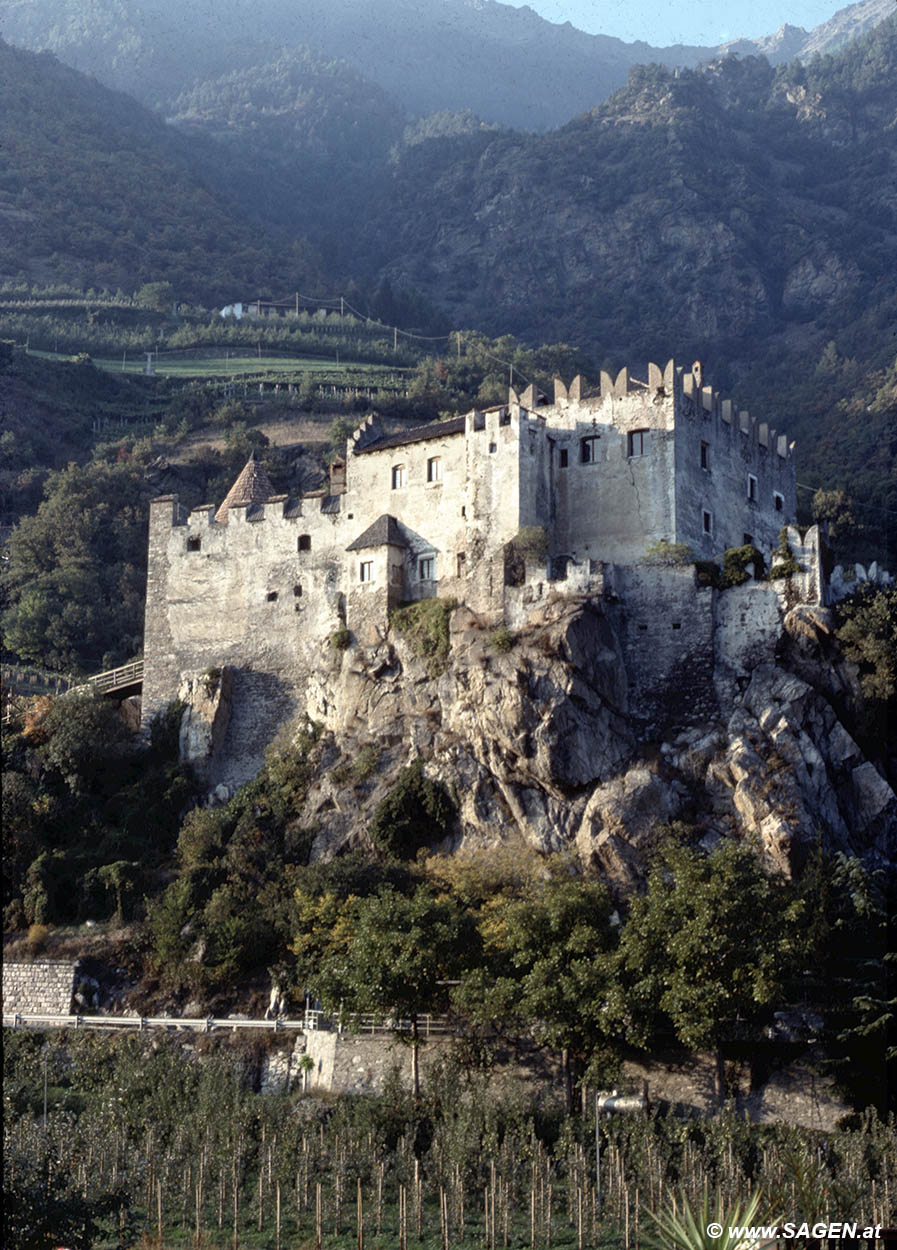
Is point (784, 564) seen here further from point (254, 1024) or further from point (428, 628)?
point (254, 1024)

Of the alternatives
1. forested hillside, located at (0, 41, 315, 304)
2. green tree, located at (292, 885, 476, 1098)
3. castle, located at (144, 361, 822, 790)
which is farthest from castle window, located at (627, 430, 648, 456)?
forested hillside, located at (0, 41, 315, 304)

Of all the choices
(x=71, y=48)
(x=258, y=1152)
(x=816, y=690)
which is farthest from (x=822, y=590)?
(x=71, y=48)

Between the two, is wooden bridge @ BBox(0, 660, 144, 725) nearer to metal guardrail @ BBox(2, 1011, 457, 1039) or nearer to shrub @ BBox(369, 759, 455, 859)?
metal guardrail @ BBox(2, 1011, 457, 1039)

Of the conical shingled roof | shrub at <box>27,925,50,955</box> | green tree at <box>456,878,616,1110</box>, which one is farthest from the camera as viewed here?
the conical shingled roof

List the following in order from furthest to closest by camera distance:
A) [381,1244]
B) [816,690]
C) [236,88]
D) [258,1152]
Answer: [236,88] < [816,690] < [258,1152] < [381,1244]

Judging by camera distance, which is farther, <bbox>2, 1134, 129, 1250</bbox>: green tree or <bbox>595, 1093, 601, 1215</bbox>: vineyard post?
<bbox>595, 1093, 601, 1215</bbox>: vineyard post

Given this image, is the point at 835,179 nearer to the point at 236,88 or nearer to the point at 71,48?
the point at 236,88

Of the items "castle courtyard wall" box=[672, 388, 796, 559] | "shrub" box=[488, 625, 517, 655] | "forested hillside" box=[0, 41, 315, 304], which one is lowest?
"shrub" box=[488, 625, 517, 655]
